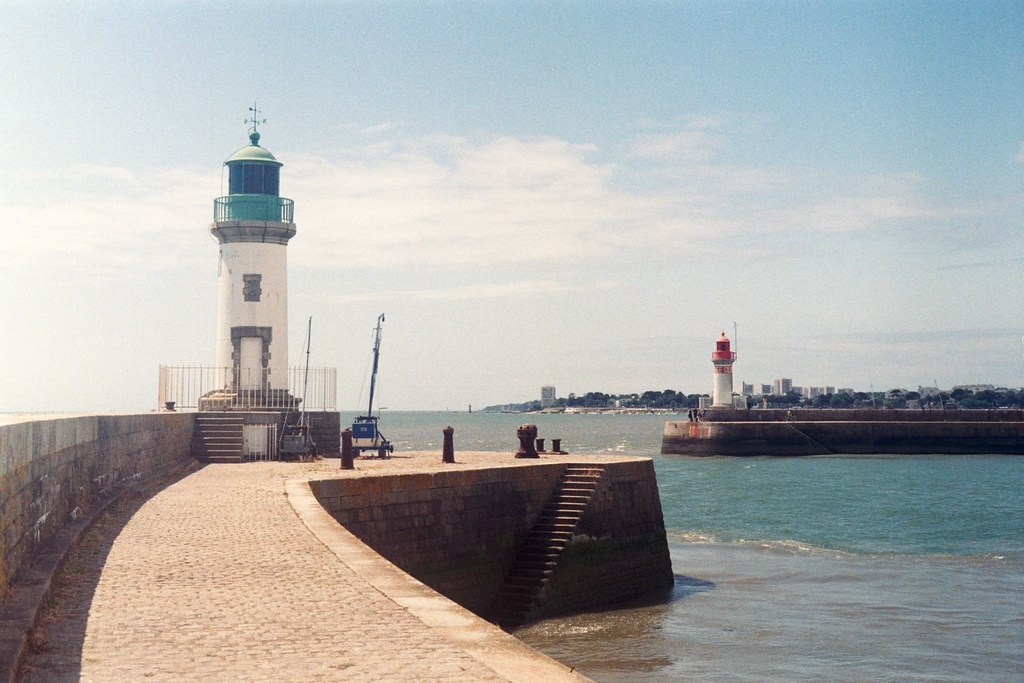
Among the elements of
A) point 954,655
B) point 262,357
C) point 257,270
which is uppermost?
point 257,270

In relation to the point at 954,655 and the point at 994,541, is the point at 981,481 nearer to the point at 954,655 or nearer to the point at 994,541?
the point at 994,541

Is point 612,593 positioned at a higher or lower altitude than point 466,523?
lower

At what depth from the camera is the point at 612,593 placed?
2112 cm

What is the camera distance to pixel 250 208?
28.3 m

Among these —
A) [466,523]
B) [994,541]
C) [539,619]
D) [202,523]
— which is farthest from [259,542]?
[994,541]

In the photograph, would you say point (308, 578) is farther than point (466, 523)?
No

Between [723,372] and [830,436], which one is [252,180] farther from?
[830,436]

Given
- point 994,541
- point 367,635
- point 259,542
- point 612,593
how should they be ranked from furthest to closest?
1. point 994,541
2. point 612,593
3. point 259,542
4. point 367,635

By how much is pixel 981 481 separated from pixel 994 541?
74.4 ft

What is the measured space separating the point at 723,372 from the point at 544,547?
164 feet

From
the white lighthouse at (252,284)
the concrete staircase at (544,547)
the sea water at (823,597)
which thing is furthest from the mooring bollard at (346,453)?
the white lighthouse at (252,284)

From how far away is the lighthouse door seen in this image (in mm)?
27891

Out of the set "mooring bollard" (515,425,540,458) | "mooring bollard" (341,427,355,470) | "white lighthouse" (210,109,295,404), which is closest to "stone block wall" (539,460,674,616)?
"mooring bollard" (515,425,540,458)

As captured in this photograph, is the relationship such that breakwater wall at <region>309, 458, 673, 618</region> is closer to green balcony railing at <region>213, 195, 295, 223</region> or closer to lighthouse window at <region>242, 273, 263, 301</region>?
lighthouse window at <region>242, 273, 263, 301</region>
